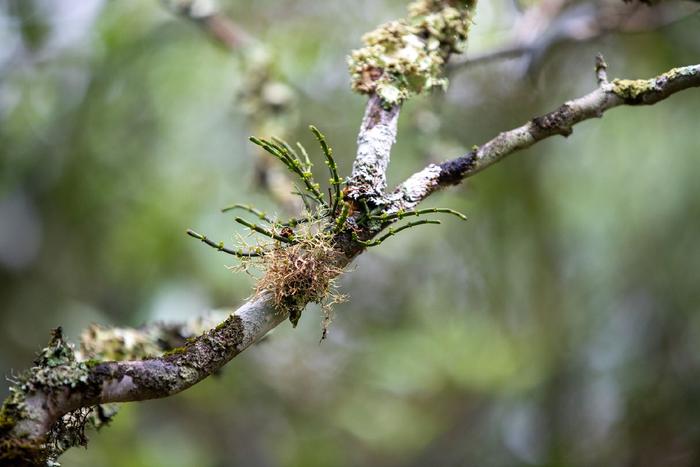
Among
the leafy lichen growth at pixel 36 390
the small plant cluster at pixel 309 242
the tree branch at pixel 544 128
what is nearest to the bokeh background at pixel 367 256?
the tree branch at pixel 544 128

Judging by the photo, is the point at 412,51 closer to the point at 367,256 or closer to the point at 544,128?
the point at 544,128

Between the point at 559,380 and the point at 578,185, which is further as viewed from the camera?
the point at 578,185

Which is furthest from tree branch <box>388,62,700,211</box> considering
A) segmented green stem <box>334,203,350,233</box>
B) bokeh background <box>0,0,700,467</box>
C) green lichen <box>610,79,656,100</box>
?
bokeh background <box>0,0,700,467</box>

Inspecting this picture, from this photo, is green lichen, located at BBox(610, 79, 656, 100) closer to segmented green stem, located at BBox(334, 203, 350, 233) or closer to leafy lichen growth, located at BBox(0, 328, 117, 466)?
segmented green stem, located at BBox(334, 203, 350, 233)

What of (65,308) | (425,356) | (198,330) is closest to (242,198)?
(65,308)

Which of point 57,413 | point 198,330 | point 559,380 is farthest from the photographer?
point 559,380

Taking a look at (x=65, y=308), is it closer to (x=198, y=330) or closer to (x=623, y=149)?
(x=198, y=330)
